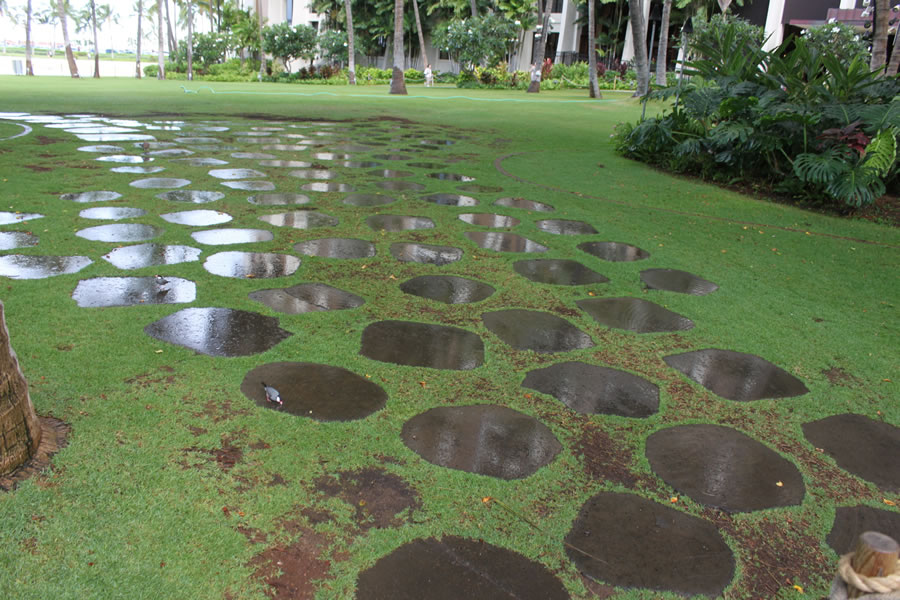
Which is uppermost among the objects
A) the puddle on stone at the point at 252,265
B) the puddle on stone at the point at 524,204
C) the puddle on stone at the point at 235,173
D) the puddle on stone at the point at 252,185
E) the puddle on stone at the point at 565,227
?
the puddle on stone at the point at 235,173

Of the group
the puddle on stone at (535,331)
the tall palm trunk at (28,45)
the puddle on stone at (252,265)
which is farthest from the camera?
the tall palm trunk at (28,45)

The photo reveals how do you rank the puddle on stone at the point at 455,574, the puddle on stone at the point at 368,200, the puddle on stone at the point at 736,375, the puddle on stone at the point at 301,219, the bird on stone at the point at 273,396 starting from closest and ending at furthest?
the puddle on stone at the point at 455,574, the bird on stone at the point at 273,396, the puddle on stone at the point at 736,375, the puddle on stone at the point at 301,219, the puddle on stone at the point at 368,200

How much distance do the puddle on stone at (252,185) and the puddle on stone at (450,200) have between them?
1769 millimetres

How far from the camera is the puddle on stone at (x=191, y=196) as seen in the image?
625 cm

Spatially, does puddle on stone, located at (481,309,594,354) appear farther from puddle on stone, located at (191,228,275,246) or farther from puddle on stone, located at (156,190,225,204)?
puddle on stone, located at (156,190,225,204)

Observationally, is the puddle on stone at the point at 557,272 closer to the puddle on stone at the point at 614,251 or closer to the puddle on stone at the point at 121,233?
the puddle on stone at the point at 614,251

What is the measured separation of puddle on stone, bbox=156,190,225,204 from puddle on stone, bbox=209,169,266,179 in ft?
3.19

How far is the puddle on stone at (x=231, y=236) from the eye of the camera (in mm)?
4961

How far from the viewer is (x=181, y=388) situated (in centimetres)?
273

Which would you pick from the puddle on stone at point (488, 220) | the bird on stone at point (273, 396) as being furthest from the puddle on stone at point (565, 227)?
the bird on stone at point (273, 396)

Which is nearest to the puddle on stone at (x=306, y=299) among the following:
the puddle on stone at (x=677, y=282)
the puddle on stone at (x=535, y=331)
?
the puddle on stone at (x=535, y=331)

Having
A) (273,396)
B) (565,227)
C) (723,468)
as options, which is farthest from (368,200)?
(723,468)

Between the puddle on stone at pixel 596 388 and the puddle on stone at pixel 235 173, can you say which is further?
the puddle on stone at pixel 235 173

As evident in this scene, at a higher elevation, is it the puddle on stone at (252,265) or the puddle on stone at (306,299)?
the puddle on stone at (252,265)
